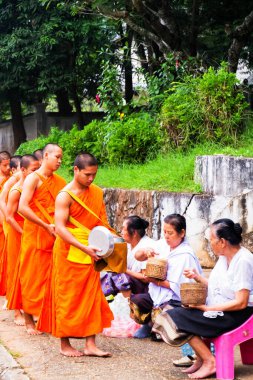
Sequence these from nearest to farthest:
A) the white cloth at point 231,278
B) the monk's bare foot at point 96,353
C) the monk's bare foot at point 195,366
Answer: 1. the white cloth at point 231,278
2. the monk's bare foot at point 195,366
3. the monk's bare foot at point 96,353

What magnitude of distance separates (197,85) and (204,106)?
58 centimetres

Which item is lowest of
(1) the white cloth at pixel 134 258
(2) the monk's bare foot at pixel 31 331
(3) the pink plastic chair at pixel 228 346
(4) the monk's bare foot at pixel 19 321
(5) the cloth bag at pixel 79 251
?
(4) the monk's bare foot at pixel 19 321

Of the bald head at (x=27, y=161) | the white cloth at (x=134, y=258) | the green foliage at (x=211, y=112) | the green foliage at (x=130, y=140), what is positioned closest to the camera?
the white cloth at (x=134, y=258)

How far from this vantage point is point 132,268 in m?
8.38

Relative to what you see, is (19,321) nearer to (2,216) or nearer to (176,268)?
(2,216)

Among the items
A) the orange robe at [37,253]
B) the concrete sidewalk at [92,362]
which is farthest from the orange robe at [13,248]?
the concrete sidewalk at [92,362]

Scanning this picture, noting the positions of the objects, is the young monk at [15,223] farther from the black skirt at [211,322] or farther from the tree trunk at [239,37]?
the tree trunk at [239,37]

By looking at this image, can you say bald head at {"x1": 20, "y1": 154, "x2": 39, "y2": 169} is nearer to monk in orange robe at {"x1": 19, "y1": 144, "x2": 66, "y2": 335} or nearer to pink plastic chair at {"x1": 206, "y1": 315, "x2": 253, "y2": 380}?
monk in orange robe at {"x1": 19, "y1": 144, "x2": 66, "y2": 335}

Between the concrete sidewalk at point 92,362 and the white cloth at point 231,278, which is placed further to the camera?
the concrete sidewalk at point 92,362

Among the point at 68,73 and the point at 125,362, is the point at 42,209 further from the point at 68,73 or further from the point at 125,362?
the point at 68,73

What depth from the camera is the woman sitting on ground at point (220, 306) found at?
6.20 m

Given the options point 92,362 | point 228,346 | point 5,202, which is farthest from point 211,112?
point 228,346

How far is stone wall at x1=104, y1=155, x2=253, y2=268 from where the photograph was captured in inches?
413

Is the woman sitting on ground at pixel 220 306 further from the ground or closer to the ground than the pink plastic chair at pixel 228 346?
further from the ground
